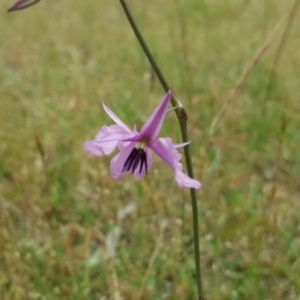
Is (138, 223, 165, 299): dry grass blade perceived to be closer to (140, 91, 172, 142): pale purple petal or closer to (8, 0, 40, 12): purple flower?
(140, 91, 172, 142): pale purple petal

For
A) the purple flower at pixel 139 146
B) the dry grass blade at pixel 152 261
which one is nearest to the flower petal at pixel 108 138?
the purple flower at pixel 139 146

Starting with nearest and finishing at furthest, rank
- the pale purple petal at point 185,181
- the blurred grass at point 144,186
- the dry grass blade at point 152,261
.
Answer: the pale purple petal at point 185,181
the dry grass blade at point 152,261
the blurred grass at point 144,186

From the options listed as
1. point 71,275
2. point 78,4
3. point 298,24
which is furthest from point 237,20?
point 71,275

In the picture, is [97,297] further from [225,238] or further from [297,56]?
[297,56]

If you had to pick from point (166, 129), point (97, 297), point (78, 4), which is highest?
point (78, 4)

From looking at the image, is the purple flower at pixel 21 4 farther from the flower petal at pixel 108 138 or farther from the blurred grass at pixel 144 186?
the blurred grass at pixel 144 186

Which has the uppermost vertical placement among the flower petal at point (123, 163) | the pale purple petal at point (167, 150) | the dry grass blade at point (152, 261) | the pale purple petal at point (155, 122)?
the pale purple petal at point (155, 122)

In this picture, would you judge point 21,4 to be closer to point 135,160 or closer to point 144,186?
point 135,160
